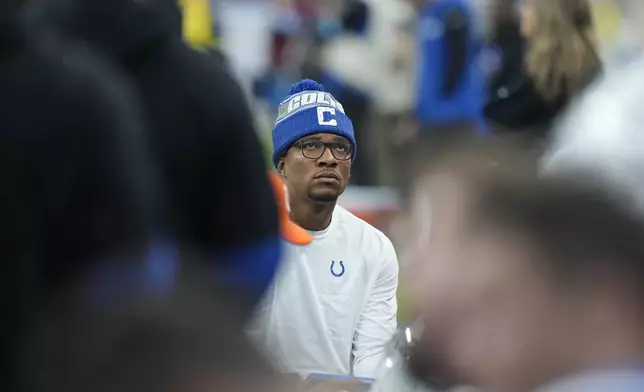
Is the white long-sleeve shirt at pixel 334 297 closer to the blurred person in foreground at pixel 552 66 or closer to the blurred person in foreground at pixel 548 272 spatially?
the blurred person in foreground at pixel 548 272

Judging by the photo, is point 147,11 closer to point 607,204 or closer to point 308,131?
point 308,131

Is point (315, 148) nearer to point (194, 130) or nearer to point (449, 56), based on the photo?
point (194, 130)

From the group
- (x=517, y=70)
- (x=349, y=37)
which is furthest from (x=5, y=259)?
(x=349, y=37)

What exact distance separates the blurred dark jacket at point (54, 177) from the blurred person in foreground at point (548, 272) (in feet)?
1.80

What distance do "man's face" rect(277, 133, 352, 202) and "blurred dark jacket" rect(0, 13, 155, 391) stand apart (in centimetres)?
49

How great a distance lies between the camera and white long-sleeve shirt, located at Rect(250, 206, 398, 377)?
8.75 ft

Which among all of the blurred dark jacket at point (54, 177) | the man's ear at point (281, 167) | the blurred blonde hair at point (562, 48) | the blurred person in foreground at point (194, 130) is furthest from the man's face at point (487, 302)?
the blurred blonde hair at point (562, 48)

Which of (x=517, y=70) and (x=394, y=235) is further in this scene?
(x=517, y=70)

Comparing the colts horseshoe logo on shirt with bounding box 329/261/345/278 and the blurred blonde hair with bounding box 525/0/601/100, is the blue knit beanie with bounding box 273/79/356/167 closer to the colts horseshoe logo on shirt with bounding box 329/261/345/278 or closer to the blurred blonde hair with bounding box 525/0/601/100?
Result: the colts horseshoe logo on shirt with bounding box 329/261/345/278

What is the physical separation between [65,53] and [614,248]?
1.01 m

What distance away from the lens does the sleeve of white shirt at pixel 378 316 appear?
2.61m

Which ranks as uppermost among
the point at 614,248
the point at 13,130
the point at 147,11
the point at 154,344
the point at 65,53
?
the point at 147,11

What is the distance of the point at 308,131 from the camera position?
263 cm

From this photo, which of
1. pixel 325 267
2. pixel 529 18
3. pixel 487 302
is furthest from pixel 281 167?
pixel 529 18
